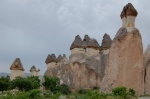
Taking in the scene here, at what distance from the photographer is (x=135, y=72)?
2559 cm

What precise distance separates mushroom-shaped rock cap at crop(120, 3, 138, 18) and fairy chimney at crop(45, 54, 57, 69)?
24023mm

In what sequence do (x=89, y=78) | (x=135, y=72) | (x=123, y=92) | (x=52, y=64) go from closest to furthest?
(x=123, y=92) → (x=135, y=72) → (x=89, y=78) → (x=52, y=64)

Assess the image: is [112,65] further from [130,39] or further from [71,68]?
[71,68]

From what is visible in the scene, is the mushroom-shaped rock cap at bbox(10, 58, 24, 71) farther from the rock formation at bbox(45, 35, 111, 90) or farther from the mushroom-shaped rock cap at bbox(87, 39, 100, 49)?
the mushroom-shaped rock cap at bbox(87, 39, 100, 49)

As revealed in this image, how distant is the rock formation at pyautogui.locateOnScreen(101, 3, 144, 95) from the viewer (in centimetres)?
2553

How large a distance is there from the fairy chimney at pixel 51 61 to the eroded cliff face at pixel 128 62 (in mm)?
23239

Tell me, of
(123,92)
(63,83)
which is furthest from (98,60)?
(123,92)

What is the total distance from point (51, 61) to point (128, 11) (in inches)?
983

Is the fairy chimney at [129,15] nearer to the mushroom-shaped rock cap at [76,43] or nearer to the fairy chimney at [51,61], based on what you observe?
the mushroom-shaped rock cap at [76,43]

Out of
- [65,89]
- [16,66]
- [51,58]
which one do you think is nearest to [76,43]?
[65,89]

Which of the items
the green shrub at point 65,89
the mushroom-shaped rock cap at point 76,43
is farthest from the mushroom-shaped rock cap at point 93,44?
the green shrub at point 65,89

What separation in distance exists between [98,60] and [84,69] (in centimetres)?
215

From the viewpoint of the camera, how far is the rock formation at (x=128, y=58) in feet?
83.8

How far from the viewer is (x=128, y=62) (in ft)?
84.2
